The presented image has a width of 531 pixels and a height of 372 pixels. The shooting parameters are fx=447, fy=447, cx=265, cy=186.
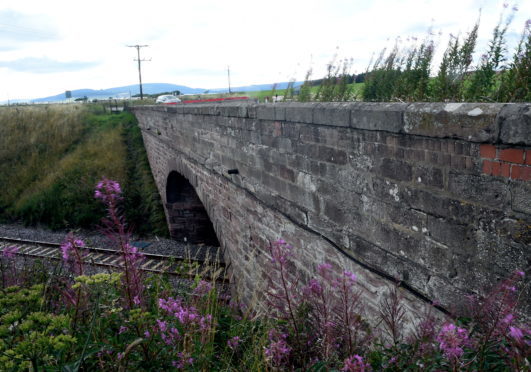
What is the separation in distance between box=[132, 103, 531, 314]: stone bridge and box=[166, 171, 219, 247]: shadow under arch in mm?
8183

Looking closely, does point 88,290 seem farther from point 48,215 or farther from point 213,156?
point 48,215


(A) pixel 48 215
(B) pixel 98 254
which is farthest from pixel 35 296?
(A) pixel 48 215

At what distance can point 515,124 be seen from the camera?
2.21 metres

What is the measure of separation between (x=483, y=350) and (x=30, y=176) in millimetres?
22633

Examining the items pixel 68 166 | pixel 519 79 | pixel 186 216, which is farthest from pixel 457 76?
pixel 68 166

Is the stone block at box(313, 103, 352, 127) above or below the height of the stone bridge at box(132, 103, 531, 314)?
above

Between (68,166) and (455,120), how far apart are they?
20572mm

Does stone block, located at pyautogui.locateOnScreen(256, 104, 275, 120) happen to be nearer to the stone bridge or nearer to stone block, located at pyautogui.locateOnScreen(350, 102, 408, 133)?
the stone bridge

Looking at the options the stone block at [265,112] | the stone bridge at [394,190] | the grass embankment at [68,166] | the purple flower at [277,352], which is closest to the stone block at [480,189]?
the stone bridge at [394,190]

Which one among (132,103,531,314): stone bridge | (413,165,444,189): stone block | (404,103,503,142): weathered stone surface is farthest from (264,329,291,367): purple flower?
(404,103,503,142): weathered stone surface

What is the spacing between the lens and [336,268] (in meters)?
4.02

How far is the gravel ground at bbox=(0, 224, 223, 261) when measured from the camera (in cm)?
1299

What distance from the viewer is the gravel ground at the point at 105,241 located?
13.0m

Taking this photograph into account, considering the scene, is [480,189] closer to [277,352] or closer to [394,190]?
[394,190]
